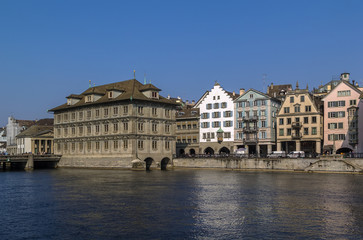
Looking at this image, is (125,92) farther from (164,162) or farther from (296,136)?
(296,136)

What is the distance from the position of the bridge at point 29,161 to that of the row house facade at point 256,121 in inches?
1588

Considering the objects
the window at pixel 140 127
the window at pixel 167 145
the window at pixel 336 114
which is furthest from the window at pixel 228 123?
the window at pixel 140 127

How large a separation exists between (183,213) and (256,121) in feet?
224

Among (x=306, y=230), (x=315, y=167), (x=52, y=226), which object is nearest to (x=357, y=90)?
(x=315, y=167)

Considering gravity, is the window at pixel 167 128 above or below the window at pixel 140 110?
below

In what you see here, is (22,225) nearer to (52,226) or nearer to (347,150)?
(52,226)

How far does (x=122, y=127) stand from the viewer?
86438 millimetres

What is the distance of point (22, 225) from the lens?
91.0ft

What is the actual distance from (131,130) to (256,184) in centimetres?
3713

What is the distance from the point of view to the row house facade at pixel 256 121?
96.4 metres

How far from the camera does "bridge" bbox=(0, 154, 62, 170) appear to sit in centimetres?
9262

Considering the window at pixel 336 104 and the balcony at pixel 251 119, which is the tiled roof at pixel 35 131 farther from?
the window at pixel 336 104

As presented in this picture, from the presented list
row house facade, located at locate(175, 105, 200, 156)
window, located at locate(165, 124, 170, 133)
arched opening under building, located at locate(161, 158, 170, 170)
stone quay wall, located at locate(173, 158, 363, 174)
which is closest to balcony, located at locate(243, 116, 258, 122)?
row house facade, located at locate(175, 105, 200, 156)

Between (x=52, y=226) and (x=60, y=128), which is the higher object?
(x=60, y=128)
